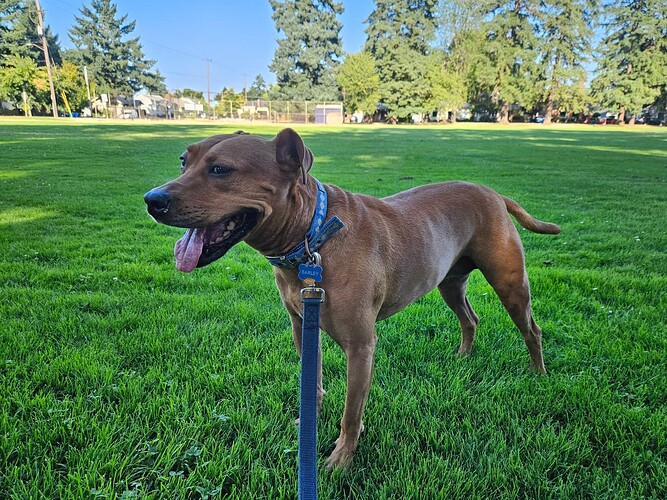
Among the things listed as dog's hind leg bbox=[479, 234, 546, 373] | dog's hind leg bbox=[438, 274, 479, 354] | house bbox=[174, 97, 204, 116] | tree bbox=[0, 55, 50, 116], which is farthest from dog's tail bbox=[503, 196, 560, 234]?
house bbox=[174, 97, 204, 116]

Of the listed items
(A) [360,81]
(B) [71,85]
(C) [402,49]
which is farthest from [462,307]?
(B) [71,85]

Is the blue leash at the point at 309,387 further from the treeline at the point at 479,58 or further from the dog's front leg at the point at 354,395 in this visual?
the treeline at the point at 479,58

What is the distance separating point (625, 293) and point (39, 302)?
5923mm

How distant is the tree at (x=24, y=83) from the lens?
56.7 m

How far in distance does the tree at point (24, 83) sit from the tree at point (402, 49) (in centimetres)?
4916

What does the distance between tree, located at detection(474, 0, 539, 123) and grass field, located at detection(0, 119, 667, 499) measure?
214ft

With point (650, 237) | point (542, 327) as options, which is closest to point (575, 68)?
point (650, 237)

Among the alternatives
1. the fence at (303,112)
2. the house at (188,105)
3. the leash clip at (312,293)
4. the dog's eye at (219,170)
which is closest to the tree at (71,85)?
the fence at (303,112)

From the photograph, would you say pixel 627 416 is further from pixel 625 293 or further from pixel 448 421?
pixel 625 293

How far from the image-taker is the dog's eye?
90.0 inches

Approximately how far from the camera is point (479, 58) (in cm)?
6375

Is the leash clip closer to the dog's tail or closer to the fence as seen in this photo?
the dog's tail

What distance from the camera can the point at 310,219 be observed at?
2355mm

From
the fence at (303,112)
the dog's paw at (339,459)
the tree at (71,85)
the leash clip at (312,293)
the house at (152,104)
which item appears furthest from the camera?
the house at (152,104)
